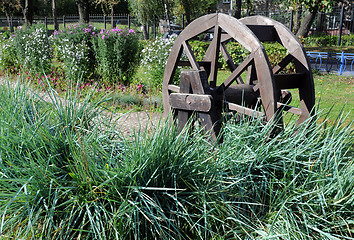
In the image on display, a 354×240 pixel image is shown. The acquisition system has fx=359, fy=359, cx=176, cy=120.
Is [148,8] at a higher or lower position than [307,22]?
higher

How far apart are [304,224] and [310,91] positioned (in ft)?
6.36

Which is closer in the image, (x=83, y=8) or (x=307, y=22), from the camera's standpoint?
(x=307, y=22)

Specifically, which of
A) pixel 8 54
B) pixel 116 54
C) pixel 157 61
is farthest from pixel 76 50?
pixel 8 54

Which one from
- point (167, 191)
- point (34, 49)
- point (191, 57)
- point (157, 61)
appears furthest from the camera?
point (34, 49)

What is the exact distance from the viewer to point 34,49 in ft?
34.9

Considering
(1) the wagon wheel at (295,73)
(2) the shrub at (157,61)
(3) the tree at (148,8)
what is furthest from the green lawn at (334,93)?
(3) the tree at (148,8)

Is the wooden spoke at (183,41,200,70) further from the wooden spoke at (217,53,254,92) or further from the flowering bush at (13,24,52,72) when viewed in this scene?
the flowering bush at (13,24,52,72)

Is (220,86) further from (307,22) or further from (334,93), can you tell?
(307,22)

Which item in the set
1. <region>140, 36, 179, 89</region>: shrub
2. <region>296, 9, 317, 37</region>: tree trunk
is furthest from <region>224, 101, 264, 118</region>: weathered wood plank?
<region>296, 9, 317, 37</region>: tree trunk

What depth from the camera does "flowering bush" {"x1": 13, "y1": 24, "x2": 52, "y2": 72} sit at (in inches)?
416

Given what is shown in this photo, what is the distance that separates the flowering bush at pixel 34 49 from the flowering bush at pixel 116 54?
1941mm

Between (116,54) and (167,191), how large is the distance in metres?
7.24

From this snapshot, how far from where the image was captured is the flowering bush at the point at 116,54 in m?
9.50

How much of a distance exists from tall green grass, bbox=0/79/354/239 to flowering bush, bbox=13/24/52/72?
26.0ft
